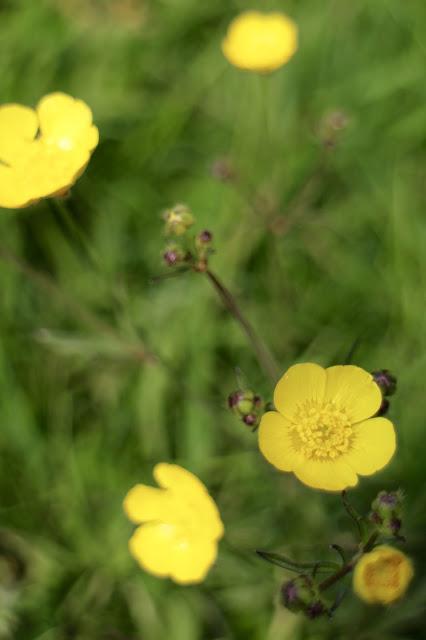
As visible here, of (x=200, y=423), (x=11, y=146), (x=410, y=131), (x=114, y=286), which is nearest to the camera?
(x=11, y=146)

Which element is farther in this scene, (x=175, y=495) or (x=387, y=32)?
(x=387, y=32)

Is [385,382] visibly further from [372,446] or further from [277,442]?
[277,442]

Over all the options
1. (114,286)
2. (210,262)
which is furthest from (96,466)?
(210,262)

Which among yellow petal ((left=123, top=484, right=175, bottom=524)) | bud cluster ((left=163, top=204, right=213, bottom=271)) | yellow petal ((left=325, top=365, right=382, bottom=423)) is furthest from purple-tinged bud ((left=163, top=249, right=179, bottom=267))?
yellow petal ((left=123, top=484, right=175, bottom=524))

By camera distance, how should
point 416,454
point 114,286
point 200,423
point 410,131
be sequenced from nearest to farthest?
point 416,454 < point 200,423 < point 114,286 < point 410,131

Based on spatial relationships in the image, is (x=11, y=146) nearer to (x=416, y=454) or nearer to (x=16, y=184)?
(x=16, y=184)

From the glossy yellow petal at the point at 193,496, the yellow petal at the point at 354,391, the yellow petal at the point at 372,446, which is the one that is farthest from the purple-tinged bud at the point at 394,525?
the glossy yellow petal at the point at 193,496

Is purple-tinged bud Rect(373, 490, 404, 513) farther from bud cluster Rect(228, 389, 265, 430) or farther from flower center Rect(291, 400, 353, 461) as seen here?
bud cluster Rect(228, 389, 265, 430)
